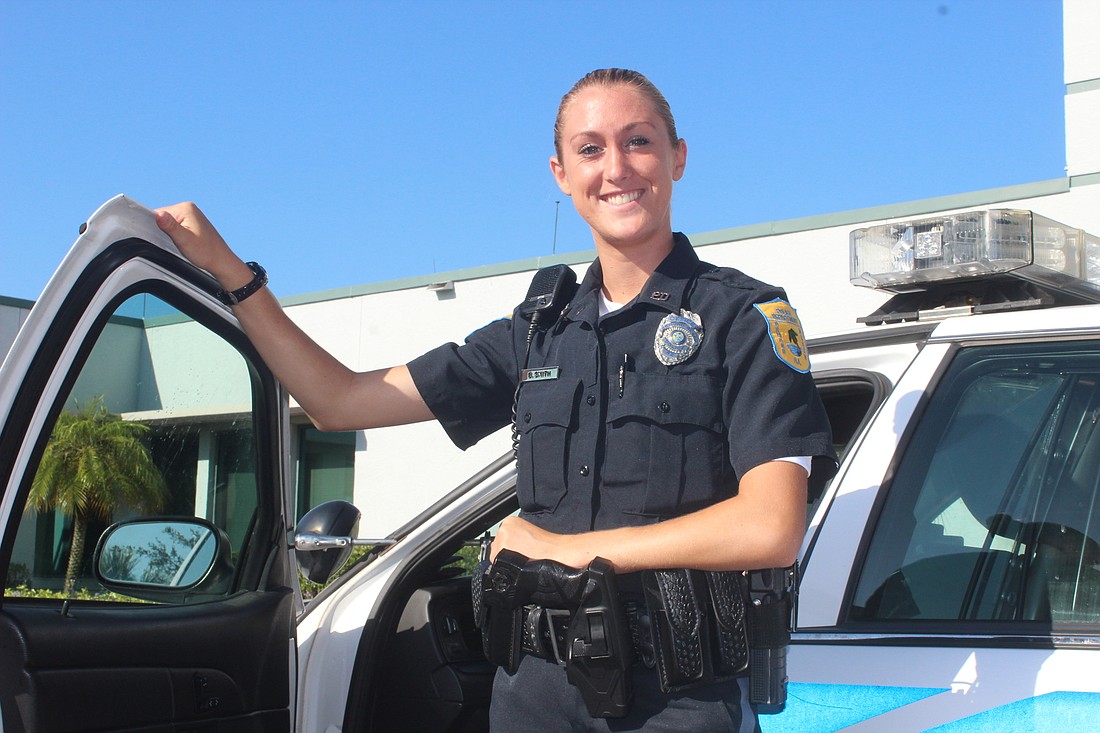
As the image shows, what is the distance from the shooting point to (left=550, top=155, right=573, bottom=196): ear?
1.83 meters

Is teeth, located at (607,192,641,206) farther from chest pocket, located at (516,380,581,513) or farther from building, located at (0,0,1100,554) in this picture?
building, located at (0,0,1100,554)

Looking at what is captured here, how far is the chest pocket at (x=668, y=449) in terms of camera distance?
156 centimetres

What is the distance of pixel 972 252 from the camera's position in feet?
7.24

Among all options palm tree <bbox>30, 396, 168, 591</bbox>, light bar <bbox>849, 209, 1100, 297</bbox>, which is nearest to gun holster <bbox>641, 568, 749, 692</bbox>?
palm tree <bbox>30, 396, 168, 591</bbox>

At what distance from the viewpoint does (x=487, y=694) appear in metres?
2.63

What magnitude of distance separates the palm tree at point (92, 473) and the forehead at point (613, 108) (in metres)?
0.89

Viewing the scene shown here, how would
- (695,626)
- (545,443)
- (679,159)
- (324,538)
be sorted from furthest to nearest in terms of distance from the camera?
(324,538)
(679,159)
(545,443)
(695,626)

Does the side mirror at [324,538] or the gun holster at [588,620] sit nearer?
the gun holster at [588,620]

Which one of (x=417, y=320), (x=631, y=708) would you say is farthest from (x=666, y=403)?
(x=417, y=320)

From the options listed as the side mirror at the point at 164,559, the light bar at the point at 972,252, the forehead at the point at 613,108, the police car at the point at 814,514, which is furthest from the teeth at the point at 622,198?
the side mirror at the point at 164,559

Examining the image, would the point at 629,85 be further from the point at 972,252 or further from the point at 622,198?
the point at 972,252

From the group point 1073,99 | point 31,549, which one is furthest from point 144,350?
point 1073,99

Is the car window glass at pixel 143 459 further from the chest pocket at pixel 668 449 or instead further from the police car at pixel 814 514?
the chest pocket at pixel 668 449

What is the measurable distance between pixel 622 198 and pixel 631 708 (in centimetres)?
75
